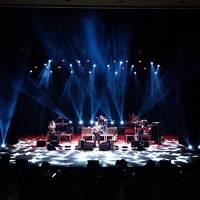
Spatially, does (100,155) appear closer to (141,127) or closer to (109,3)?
(141,127)

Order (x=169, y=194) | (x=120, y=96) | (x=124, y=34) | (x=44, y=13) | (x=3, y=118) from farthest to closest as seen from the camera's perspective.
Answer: (x=120, y=96) < (x=3, y=118) < (x=124, y=34) < (x=44, y=13) < (x=169, y=194)

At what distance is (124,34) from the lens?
477 inches

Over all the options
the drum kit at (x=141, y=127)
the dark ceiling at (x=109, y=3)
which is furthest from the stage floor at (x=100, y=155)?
the dark ceiling at (x=109, y=3)

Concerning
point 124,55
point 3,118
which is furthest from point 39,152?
point 124,55

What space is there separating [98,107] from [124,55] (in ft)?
15.5

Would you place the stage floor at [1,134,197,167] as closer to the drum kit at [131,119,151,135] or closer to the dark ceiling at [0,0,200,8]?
the drum kit at [131,119,151,135]

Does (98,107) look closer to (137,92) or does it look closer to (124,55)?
(137,92)

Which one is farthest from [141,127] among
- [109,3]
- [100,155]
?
[109,3]

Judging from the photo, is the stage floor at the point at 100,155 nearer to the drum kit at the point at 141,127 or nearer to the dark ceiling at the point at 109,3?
the drum kit at the point at 141,127

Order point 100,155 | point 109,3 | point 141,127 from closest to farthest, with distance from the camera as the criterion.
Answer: point 109,3 → point 100,155 → point 141,127

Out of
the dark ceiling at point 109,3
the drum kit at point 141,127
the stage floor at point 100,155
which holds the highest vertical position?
the dark ceiling at point 109,3

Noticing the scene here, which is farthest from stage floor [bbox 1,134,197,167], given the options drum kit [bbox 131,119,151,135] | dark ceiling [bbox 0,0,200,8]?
dark ceiling [bbox 0,0,200,8]

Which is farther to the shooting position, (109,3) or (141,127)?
(141,127)

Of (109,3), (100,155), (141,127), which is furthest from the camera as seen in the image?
(141,127)
